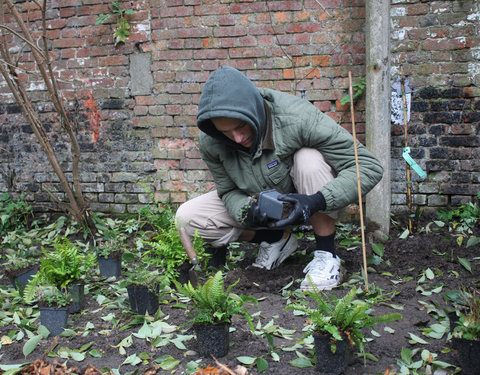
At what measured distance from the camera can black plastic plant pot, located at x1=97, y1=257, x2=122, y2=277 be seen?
3201mm

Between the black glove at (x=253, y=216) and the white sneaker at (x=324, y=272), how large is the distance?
0.38 meters

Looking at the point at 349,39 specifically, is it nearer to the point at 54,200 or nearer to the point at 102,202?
the point at 102,202

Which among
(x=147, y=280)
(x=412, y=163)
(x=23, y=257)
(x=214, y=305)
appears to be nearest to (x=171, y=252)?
(x=147, y=280)

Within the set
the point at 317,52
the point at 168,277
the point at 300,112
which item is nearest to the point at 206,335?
the point at 168,277

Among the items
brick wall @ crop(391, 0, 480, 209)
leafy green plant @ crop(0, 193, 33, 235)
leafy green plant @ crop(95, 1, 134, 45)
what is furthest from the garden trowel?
leafy green plant @ crop(0, 193, 33, 235)

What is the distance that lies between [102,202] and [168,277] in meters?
2.12

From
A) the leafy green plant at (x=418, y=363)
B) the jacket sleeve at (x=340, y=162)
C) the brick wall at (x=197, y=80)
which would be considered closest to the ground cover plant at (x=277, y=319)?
the leafy green plant at (x=418, y=363)

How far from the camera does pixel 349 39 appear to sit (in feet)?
12.7

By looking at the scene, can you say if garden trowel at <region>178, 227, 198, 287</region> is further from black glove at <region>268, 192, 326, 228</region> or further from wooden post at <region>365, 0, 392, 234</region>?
wooden post at <region>365, 0, 392, 234</region>

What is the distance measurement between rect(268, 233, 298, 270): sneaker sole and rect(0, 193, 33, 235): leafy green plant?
8.75 feet

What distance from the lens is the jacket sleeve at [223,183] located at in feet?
9.64

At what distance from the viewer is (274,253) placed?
3.13 metres

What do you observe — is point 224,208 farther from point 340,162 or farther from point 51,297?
point 51,297

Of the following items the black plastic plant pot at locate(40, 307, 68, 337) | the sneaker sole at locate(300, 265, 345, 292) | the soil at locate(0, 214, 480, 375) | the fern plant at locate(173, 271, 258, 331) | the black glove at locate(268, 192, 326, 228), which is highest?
the black glove at locate(268, 192, 326, 228)
